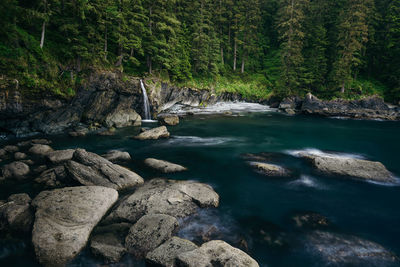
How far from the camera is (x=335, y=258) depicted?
530 cm

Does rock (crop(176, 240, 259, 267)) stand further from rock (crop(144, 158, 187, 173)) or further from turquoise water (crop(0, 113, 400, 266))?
rock (crop(144, 158, 187, 173))

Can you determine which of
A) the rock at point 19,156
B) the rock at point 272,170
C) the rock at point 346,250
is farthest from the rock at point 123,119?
the rock at point 346,250

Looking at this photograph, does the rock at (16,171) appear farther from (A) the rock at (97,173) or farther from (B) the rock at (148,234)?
(B) the rock at (148,234)

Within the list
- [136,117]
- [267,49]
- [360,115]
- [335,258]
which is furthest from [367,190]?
[267,49]

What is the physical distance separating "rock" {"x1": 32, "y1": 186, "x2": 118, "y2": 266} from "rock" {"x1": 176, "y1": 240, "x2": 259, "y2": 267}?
9.57 ft

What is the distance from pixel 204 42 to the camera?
38188 millimetres

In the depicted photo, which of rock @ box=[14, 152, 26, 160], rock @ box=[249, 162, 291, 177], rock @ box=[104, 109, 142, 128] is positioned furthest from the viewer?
rock @ box=[104, 109, 142, 128]

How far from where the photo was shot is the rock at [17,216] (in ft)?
19.1

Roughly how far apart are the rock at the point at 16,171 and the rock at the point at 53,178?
3.31 feet

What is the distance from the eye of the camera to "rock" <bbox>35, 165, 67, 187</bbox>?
867 centimetres

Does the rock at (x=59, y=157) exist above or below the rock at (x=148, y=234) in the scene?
above

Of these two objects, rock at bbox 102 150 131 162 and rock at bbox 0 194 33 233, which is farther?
rock at bbox 102 150 131 162

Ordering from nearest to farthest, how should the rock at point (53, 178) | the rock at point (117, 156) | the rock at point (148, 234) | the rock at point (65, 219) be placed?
the rock at point (65, 219) < the rock at point (148, 234) < the rock at point (53, 178) < the rock at point (117, 156)

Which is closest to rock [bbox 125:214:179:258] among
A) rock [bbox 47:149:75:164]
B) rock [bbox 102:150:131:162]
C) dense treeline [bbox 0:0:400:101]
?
rock [bbox 102:150:131:162]
